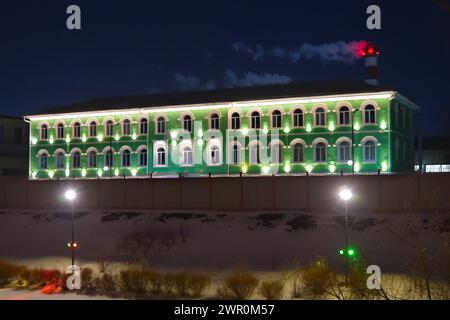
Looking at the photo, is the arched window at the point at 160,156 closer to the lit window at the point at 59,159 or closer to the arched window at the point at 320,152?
the lit window at the point at 59,159

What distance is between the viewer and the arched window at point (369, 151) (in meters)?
50.4

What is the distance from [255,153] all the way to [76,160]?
17245mm

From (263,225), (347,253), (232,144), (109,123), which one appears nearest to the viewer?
(347,253)

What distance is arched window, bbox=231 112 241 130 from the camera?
181 ft

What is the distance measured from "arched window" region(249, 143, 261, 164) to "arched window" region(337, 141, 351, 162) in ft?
21.3

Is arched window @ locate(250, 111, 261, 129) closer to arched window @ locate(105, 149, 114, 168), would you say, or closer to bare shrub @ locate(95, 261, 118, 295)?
arched window @ locate(105, 149, 114, 168)

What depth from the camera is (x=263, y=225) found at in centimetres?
3559

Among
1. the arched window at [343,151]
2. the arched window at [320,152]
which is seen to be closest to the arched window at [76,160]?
the arched window at [320,152]

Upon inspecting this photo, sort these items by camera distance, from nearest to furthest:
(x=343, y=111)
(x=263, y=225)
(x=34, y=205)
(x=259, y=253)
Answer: (x=259, y=253) → (x=263, y=225) → (x=34, y=205) → (x=343, y=111)

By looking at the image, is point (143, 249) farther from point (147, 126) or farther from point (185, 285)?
point (147, 126)

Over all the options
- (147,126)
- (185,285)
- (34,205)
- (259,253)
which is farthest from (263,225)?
(147,126)

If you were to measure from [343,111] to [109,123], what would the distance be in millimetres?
20961

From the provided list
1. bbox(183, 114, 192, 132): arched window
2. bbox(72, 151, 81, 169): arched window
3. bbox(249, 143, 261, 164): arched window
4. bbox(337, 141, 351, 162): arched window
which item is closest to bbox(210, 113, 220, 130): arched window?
bbox(183, 114, 192, 132): arched window

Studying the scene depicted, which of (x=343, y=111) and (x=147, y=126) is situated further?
(x=147, y=126)
